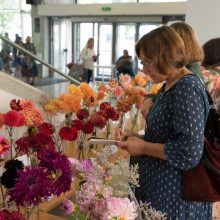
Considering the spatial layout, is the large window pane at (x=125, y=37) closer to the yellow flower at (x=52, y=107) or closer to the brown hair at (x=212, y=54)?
the brown hair at (x=212, y=54)

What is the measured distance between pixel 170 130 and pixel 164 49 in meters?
0.24

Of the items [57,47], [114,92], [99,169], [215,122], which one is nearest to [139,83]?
[114,92]

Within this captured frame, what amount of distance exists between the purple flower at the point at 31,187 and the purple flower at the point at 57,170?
0.06 feet

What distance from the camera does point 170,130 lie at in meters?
0.97

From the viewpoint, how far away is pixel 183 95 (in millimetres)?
887

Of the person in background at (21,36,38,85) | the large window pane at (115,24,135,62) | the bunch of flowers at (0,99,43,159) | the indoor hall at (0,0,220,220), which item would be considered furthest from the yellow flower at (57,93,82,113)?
the large window pane at (115,24,135,62)

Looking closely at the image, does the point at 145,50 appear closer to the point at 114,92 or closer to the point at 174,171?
the point at 174,171

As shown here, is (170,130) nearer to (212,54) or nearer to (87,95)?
(87,95)

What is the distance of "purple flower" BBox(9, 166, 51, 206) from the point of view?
54 cm

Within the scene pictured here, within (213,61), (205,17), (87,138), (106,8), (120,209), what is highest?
(106,8)

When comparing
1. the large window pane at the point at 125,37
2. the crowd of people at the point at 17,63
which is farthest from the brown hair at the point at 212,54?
the large window pane at the point at 125,37

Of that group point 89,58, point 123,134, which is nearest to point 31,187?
point 123,134

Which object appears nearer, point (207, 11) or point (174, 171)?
point (174, 171)

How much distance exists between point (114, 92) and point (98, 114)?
45 cm
